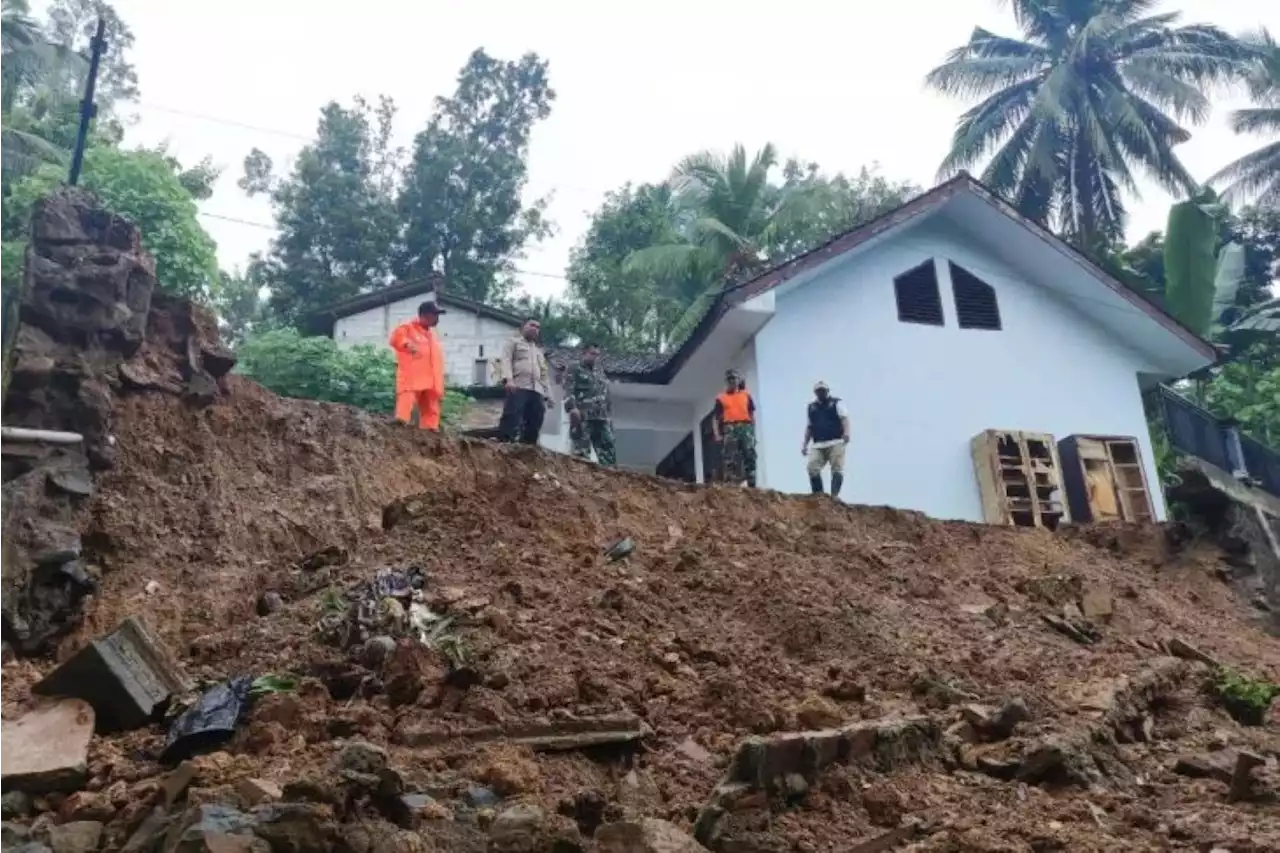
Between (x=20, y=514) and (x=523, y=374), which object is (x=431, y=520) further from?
(x=523, y=374)

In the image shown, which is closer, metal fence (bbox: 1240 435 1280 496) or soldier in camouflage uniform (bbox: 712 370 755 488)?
soldier in camouflage uniform (bbox: 712 370 755 488)

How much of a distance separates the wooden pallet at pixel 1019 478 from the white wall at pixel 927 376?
24cm

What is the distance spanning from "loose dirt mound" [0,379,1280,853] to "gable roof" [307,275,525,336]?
51.1 feet

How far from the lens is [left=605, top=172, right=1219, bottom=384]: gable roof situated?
1393cm

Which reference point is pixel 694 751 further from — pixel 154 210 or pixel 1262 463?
pixel 154 210

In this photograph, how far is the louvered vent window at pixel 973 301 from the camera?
1521cm

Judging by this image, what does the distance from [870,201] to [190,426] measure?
2588 cm

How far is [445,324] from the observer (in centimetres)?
2478

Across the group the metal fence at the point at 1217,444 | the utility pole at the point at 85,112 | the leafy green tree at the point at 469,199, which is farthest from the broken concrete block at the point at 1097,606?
the leafy green tree at the point at 469,199

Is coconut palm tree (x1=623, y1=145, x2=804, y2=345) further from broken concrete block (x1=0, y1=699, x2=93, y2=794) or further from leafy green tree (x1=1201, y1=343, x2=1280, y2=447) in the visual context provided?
broken concrete block (x1=0, y1=699, x2=93, y2=794)

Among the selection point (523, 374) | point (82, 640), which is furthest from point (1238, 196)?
point (82, 640)

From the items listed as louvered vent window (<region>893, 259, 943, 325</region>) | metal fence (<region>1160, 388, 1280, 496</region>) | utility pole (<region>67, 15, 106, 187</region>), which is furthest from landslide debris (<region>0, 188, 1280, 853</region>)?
metal fence (<region>1160, 388, 1280, 496</region>)

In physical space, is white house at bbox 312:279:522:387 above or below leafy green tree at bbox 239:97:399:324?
below

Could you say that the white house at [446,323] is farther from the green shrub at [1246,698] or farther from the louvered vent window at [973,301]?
the green shrub at [1246,698]
